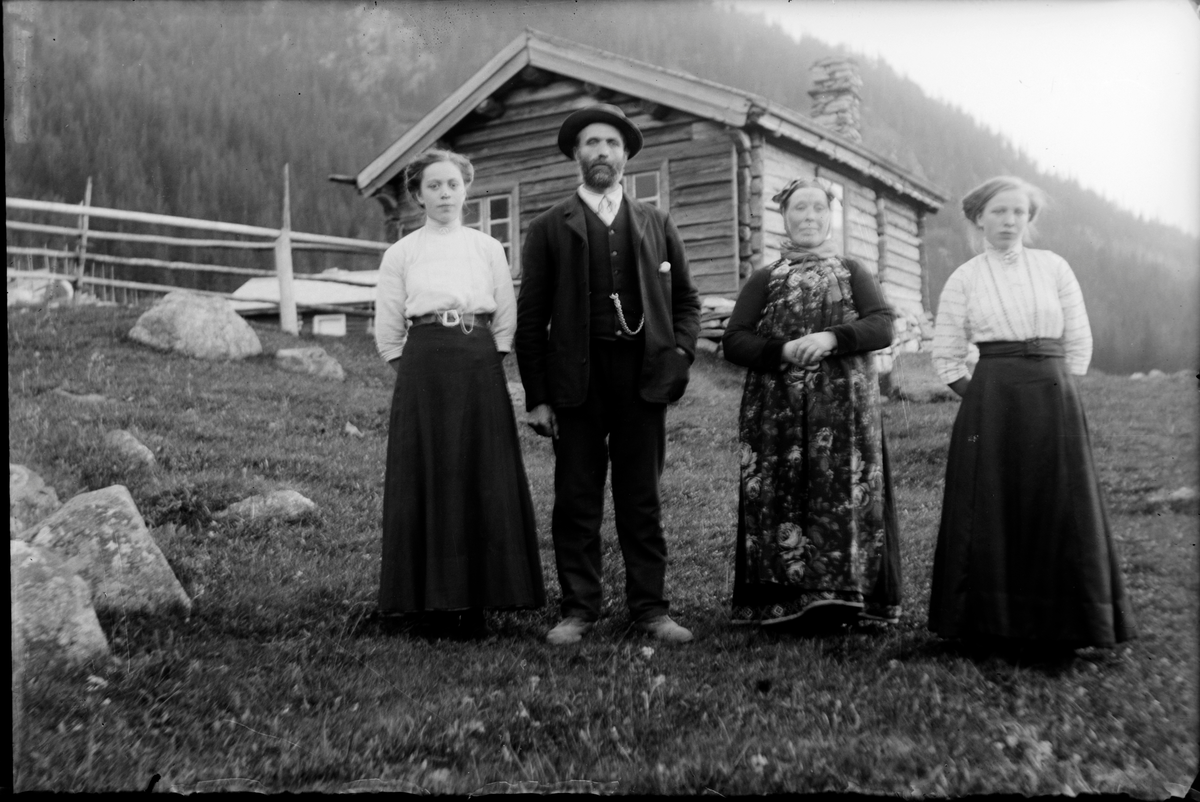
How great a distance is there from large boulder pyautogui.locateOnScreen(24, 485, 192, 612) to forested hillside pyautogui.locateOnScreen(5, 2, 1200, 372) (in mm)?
1423

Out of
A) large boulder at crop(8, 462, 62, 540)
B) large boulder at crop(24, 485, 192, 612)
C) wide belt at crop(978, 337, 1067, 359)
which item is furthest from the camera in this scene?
large boulder at crop(8, 462, 62, 540)

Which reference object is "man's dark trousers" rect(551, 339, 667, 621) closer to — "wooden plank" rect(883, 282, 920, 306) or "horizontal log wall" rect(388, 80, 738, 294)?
"horizontal log wall" rect(388, 80, 738, 294)

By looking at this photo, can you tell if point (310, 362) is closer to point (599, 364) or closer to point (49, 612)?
point (599, 364)

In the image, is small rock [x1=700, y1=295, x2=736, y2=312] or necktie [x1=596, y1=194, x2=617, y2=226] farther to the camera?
small rock [x1=700, y1=295, x2=736, y2=312]

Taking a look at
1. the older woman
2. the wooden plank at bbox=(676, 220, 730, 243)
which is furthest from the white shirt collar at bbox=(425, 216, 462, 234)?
the wooden plank at bbox=(676, 220, 730, 243)

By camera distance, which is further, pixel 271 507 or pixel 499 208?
pixel 499 208

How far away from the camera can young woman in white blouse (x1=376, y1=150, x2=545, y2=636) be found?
3.92 metres

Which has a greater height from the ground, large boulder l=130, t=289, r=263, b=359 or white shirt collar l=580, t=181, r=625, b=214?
white shirt collar l=580, t=181, r=625, b=214

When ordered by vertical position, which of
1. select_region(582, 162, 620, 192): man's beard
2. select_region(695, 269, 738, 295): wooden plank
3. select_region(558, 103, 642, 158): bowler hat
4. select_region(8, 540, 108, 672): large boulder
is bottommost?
select_region(8, 540, 108, 672): large boulder

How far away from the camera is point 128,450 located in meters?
5.31

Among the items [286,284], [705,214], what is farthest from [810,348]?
[286,284]

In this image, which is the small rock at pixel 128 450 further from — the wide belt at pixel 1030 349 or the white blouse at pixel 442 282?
the wide belt at pixel 1030 349

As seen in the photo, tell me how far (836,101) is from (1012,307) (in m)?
9.64

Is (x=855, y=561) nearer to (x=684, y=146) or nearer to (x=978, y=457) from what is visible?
(x=978, y=457)
